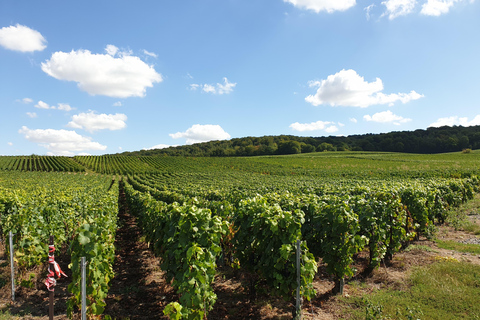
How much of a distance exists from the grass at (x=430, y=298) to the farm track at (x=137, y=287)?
4118mm

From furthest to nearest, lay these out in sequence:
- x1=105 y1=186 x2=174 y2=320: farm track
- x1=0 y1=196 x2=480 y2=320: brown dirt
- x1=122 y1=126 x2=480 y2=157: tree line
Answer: x1=122 y1=126 x2=480 y2=157: tree line, x1=105 y1=186 x2=174 y2=320: farm track, x1=0 y1=196 x2=480 y2=320: brown dirt

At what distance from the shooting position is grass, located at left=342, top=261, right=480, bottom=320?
481 cm

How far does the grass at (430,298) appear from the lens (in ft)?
15.8

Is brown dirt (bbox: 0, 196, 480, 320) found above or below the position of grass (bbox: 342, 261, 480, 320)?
below

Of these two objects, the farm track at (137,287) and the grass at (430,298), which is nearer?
the grass at (430,298)

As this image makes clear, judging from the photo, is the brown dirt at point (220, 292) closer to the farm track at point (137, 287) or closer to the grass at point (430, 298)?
the farm track at point (137, 287)

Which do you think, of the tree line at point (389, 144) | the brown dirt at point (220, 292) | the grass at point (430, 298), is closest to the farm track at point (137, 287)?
the brown dirt at point (220, 292)

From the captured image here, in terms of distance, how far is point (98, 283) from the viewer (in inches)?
199

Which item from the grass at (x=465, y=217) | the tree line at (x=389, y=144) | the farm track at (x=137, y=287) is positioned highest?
the tree line at (x=389, y=144)

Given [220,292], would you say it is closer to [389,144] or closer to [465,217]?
[465,217]

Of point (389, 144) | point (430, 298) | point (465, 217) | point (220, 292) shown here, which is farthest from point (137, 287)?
point (389, 144)

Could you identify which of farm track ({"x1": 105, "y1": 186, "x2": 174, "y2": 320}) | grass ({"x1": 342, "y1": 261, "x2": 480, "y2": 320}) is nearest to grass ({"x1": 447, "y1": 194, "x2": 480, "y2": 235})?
grass ({"x1": 342, "y1": 261, "x2": 480, "y2": 320})

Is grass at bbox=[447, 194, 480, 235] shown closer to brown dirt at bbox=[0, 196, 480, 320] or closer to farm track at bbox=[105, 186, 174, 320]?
brown dirt at bbox=[0, 196, 480, 320]

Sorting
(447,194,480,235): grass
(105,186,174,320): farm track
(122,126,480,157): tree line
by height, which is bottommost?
(105,186,174,320): farm track
